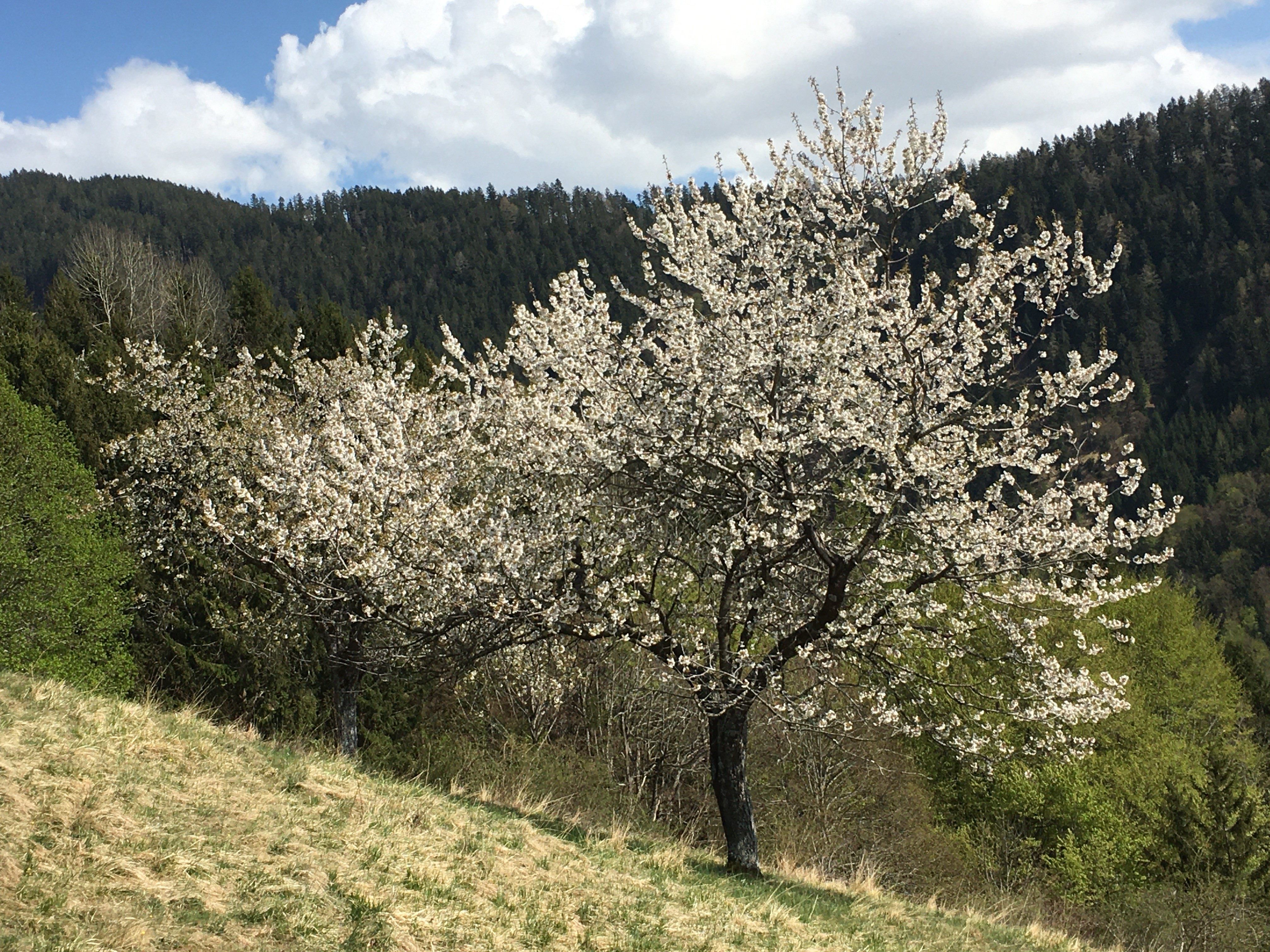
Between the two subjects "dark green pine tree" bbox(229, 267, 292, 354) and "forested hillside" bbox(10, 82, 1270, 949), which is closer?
"forested hillside" bbox(10, 82, 1270, 949)

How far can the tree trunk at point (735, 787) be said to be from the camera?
40.2 ft

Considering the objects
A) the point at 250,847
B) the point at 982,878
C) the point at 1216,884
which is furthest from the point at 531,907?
the point at 982,878

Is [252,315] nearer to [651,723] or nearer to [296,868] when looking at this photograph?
[651,723]

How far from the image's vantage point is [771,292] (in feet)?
38.7

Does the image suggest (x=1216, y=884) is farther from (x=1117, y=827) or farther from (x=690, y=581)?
(x=690, y=581)

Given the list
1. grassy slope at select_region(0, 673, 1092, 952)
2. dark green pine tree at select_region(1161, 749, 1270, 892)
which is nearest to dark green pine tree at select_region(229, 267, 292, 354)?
grassy slope at select_region(0, 673, 1092, 952)

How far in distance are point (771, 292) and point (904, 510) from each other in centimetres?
321

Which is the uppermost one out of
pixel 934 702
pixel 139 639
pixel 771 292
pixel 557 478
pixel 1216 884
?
pixel 771 292

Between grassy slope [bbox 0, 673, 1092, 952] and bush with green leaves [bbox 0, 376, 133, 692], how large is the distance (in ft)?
34.7

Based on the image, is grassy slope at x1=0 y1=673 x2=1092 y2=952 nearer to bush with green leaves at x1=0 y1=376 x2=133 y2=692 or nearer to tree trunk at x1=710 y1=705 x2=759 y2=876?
tree trunk at x1=710 y1=705 x2=759 y2=876

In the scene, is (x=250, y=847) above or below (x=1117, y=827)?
above

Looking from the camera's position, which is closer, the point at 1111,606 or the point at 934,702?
the point at 934,702

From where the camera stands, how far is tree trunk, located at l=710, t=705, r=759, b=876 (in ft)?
40.2

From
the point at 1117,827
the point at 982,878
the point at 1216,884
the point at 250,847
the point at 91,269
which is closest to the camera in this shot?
the point at 250,847
